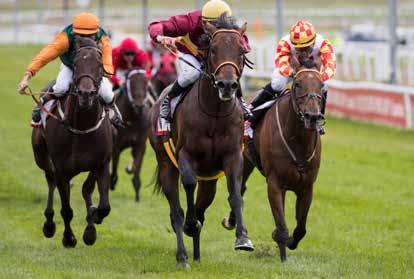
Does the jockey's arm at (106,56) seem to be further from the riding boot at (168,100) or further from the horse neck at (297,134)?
the horse neck at (297,134)

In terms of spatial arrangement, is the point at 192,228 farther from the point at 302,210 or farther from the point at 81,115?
the point at 81,115

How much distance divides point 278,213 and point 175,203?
1.03m

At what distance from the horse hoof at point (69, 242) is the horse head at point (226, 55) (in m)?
2.81

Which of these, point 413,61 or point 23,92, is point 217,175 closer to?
point 23,92

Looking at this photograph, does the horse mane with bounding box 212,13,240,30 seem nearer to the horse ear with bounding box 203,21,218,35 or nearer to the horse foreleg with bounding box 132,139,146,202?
the horse ear with bounding box 203,21,218,35

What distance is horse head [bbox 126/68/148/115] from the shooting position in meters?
17.1

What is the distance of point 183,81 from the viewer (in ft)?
33.9

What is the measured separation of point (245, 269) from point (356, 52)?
26498mm

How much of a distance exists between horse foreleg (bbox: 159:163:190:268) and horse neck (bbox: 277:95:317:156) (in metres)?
1.21

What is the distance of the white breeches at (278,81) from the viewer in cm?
1124

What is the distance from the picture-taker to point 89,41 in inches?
421

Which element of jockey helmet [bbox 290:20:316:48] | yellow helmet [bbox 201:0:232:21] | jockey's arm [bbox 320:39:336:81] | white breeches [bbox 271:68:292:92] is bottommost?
white breeches [bbox 271:68:292:92]

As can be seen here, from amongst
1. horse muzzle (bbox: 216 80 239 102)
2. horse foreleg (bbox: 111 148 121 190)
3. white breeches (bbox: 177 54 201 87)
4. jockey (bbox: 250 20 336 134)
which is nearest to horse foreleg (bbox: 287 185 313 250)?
jockey (bbox: 250 20 336 134)

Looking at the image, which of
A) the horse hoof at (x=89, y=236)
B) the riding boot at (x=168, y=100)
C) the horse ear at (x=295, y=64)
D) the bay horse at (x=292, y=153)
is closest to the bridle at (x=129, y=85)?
the horse hoof at (x=89, y=236)
